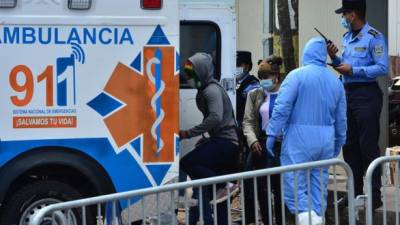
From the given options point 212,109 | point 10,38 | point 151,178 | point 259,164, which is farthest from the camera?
point 259,164

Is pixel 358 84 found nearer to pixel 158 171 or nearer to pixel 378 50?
pixel 378 50

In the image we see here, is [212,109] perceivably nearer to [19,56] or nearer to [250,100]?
[250,100]

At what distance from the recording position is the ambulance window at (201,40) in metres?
7.38

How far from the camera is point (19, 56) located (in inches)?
227

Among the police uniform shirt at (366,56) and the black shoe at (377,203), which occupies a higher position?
the police uniform shirt at (366,56)

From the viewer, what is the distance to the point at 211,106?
21.6ft

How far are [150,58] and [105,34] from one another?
1.37 feet

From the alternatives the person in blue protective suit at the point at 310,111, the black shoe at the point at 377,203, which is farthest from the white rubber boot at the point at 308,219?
the black shoe at the point at 377,203

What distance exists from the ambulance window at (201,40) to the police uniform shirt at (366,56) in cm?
127

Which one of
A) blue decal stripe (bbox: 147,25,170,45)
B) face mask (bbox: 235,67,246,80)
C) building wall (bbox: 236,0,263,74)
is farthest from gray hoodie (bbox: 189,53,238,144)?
building wall (bbox: 236,0,263,74)

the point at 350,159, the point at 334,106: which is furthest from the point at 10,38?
the point at 350,159

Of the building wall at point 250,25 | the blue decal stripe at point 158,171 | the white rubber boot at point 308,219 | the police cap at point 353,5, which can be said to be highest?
the building wall at point 250,25

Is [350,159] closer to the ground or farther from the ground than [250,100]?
closer to the ground

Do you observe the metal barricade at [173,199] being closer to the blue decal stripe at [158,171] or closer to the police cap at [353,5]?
the blue decal stripe at [158,171]
